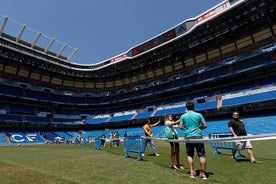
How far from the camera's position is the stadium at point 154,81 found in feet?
104

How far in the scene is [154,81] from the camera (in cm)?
4941

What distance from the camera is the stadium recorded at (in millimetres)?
31625

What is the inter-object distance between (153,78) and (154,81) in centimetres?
103

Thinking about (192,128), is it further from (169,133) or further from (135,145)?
(135,145)

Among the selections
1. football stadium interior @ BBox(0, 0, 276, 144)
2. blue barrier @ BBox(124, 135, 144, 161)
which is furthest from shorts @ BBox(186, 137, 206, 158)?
football stadium interior @ BBox(0, 0, 276, 144)

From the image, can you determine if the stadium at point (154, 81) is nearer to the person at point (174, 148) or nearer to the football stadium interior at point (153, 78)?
the football stadium interior at point (153, 78)

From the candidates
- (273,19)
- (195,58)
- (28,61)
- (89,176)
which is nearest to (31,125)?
(28,61)

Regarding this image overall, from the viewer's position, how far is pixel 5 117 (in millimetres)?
39812

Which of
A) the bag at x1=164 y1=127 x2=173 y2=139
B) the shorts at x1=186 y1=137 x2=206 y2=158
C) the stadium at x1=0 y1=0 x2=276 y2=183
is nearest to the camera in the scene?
the shorts at x1=186 y1=137 x2=206 y2=158

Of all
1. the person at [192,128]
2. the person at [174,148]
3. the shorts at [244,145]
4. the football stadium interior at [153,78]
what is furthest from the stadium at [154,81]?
the person at [192,128]

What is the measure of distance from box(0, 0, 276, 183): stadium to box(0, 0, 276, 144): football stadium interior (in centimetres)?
18

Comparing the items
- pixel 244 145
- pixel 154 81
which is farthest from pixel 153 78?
pixel 244 145

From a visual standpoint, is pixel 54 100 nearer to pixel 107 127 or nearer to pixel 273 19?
pixel 107 127

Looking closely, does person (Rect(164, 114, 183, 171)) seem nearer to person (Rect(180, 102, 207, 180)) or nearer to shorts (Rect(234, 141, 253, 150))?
person (Rect(180, 102, 207, 180))
